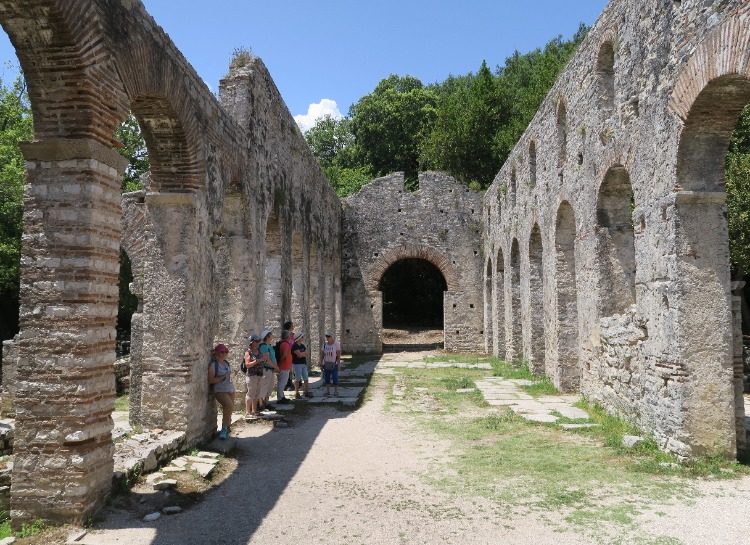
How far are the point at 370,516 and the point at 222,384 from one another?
333cm

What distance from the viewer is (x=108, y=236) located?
16.9ft

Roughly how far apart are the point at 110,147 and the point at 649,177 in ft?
20.0

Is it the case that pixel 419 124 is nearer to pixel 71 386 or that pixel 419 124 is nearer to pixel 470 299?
pixel 470 299

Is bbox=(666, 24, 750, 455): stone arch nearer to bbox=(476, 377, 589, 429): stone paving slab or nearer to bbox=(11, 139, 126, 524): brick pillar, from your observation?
bbox=(476, 377, 589, 429): stone paving slab

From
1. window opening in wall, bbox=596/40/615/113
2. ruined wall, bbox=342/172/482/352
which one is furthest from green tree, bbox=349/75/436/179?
window opening in wall, bbox=596/40/615/113

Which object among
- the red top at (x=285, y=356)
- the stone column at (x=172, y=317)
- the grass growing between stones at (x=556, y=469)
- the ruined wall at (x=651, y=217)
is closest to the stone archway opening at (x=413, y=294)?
the ruined wall at (x=651, y=217)

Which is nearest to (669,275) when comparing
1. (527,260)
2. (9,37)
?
(9,37)

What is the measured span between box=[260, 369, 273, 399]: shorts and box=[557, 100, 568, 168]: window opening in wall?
6.74 meters

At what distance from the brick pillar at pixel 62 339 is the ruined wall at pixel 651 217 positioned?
18.9 feet

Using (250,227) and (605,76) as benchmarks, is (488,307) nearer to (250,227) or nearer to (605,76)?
(605,76)

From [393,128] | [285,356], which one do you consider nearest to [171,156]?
[285,356]

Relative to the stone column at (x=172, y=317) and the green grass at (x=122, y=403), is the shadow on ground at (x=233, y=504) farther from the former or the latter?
Result: the green grass at (x=122, y=403)

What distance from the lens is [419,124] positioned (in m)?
36.0

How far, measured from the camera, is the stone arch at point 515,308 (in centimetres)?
1662
